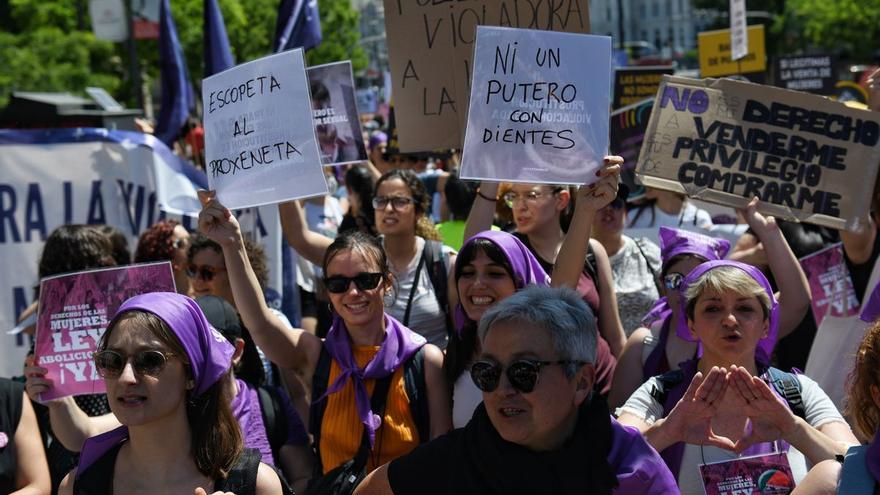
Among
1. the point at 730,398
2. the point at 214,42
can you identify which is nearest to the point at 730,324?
the point at 730,398

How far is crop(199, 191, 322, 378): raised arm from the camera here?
399cm

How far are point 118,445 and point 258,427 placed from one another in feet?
2.72

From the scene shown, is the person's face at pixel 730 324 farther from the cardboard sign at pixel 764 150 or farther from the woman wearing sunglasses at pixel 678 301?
the cardboard sign at pixel 764 150

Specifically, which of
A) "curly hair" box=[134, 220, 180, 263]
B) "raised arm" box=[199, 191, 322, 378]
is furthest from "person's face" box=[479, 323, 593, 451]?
"curly hair" box=[134, 220, 180, 263]

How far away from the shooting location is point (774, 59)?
1834 cm

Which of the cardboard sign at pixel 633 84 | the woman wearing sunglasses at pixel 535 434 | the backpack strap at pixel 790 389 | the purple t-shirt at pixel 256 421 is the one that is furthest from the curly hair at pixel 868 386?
the cardboard sign at pixel 633 84

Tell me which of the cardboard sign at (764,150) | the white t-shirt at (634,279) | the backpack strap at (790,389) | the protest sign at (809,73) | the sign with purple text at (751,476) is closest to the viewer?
the sign with purple text at (751,476)

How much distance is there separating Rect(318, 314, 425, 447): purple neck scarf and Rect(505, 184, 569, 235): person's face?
103 centimetres

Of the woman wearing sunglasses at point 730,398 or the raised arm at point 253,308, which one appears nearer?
the woman wearing sunglasses at point 730,398

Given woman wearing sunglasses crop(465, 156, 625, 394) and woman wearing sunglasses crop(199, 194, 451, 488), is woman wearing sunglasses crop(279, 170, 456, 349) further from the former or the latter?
woman wearing sunglasses crop(199, 194, 451, 488)

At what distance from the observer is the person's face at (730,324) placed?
11.7ft

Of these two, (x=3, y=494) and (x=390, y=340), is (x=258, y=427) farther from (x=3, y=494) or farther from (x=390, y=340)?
(x=3, y=494)

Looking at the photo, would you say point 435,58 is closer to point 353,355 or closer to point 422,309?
point 422,309

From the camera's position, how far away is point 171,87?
9.29 meters
